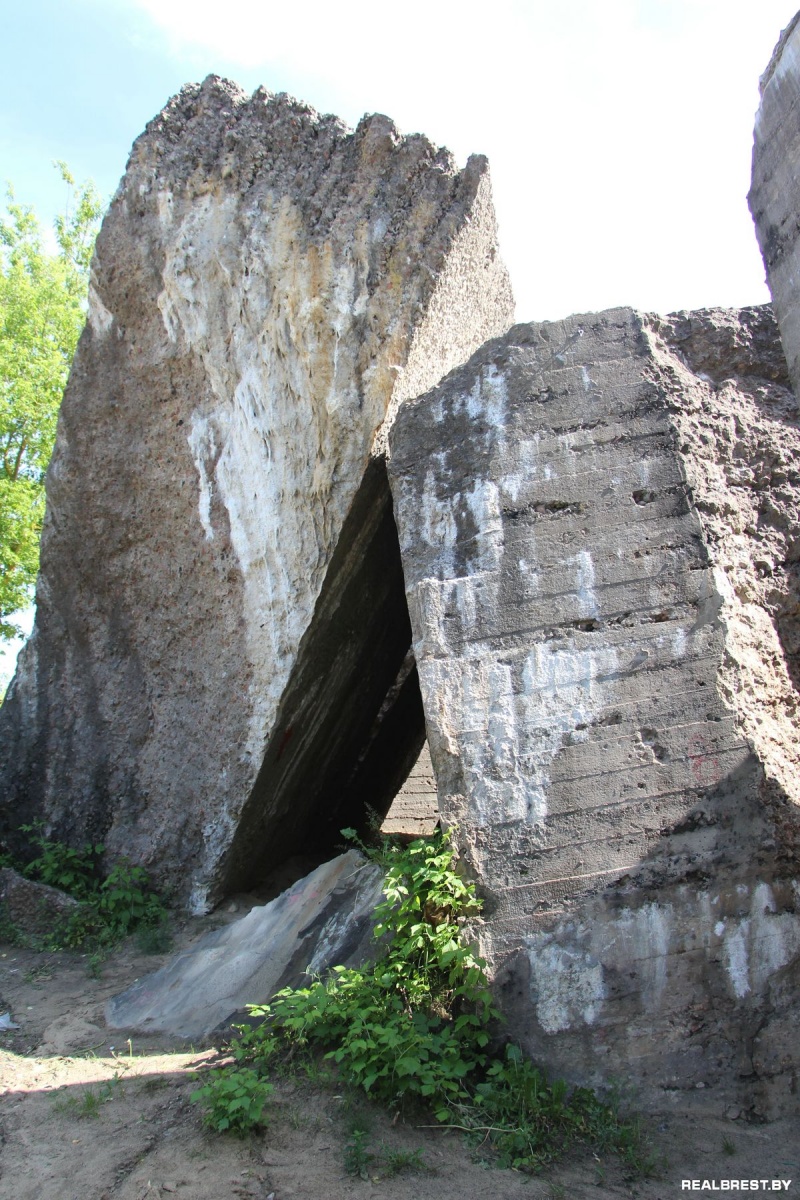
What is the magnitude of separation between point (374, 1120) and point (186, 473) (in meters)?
3.54

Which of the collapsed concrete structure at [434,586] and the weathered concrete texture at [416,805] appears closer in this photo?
the collapsed concrete structure at [434,586]

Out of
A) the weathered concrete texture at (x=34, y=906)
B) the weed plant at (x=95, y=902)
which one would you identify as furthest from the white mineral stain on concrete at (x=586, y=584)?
the weathered concrete texture at (x=34, y=906)

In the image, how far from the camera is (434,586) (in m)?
3.75

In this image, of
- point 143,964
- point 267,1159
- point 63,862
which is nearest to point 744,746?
point 267,1159

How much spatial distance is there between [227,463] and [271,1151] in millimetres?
3420

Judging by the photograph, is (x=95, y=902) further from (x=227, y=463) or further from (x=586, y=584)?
(x=586, y=584)

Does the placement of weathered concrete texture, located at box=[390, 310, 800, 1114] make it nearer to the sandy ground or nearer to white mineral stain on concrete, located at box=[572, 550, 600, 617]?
white mineral stain on concrete, located at box=[572, 550, 600, 617]

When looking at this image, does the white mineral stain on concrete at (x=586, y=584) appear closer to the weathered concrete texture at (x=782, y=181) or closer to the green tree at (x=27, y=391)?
the weathered concrete texture at (x=782, y=181)

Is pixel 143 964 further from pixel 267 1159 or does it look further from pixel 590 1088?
pixel 590 1088

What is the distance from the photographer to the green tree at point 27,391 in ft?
38.4

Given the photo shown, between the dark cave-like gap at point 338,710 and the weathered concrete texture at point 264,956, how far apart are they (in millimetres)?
679

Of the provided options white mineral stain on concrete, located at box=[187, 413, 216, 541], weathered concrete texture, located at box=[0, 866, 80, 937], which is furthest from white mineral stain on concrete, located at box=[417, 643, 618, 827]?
weathered concrete texture, located at box=[0, 866, 80, 937]

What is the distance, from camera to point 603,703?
3.45m

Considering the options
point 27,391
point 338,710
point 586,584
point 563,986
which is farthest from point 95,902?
point 27,391
